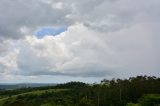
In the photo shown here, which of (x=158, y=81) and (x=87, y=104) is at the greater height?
(x=158, y=81)

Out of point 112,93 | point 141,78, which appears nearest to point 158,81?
point 141,78

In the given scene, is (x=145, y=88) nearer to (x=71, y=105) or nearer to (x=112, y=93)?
(x=112, y=93)

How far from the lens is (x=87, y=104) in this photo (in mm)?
119375

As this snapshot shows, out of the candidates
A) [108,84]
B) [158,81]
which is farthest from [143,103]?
[108,84]

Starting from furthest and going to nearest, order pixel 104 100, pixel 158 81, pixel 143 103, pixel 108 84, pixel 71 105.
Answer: pixel 108 84 → pixel 158 81 → pixel 104 100 → pixel 71 105 → pixel 143 103

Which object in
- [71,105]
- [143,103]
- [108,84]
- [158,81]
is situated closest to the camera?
[143,103]

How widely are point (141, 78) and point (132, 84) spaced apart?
570 inches

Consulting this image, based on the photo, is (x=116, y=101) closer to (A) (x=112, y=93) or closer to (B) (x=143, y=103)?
(A) (x=112, y=93)

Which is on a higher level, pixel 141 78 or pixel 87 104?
pixel 141 78

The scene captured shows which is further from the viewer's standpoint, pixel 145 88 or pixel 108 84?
pixel 108 84

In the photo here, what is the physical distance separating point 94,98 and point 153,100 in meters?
35.9

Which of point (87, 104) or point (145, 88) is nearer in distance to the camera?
point (87, 104)

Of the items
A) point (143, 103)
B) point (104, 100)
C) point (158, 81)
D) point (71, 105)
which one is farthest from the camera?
point (158, 81)

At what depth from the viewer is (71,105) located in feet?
427
